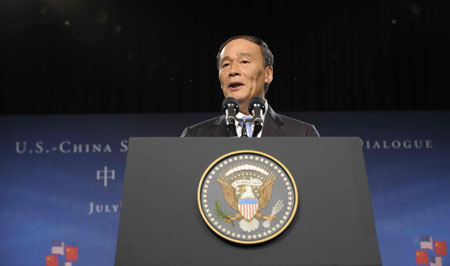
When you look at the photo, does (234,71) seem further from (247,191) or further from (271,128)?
(247,191)

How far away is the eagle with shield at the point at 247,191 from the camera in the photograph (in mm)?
1271

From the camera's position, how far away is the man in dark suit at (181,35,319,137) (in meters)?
2.34

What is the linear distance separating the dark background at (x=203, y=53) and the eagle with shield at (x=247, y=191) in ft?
10.9

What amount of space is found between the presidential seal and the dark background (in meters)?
3.30

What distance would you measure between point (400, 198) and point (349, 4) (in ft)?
6.03

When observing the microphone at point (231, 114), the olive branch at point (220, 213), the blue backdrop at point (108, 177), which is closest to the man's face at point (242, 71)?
the microphone at point (231, 114)

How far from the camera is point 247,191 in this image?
1.30 metres

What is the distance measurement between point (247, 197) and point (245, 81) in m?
1.14

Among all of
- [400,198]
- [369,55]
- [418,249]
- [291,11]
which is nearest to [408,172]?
[400,198]

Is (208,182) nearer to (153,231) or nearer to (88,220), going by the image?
(153,231)

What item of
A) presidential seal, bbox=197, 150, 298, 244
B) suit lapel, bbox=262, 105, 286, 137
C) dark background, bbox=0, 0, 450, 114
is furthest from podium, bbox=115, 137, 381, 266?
dark background, bbox=0, 0, 450, 114

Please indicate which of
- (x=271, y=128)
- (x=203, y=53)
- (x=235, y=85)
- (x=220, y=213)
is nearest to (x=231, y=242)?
(x=220, y=213)

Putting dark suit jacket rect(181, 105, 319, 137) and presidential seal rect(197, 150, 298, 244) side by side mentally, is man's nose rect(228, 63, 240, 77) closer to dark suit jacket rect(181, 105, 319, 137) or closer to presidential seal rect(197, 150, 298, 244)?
dark suit jacket rect(181, 105, 319, 137)

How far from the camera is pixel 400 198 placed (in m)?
4.61
